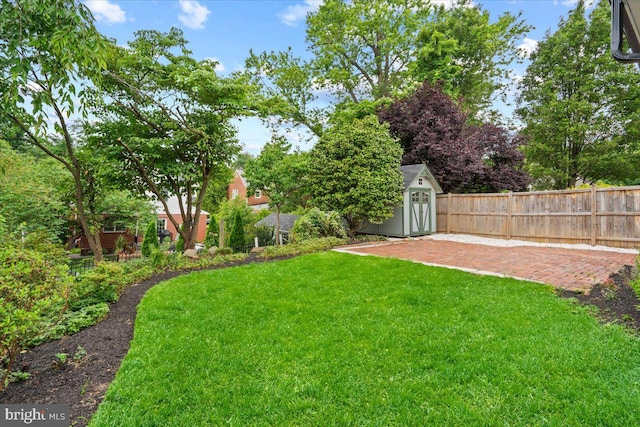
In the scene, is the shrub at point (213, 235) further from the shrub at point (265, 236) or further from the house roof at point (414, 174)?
the house roof at point (414, 174)

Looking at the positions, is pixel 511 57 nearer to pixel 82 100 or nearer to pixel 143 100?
pixel 143 100

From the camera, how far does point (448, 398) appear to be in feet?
7.24

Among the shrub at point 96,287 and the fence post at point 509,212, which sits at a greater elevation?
the fence post at point 509,212

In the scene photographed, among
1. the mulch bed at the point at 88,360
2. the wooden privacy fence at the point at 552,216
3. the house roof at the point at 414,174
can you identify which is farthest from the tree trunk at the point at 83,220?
the wooden privacy fence at the point at 552,216

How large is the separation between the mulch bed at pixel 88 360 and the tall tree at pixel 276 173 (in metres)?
8.47

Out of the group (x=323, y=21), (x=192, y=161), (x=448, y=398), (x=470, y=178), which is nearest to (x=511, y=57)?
(x=470, y=178)

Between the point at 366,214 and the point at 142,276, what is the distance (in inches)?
276

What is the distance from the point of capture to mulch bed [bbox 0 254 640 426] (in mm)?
2289

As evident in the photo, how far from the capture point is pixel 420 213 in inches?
478

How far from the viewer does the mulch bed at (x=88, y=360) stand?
229 cm

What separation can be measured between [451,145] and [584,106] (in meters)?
7.15

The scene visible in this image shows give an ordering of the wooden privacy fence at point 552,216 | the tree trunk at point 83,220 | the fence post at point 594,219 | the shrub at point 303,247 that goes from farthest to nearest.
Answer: the fence post at point 594,219, the wooden privacy fence at point 552,216, the shrub at point 303,247, the tree trunk at point 83,220

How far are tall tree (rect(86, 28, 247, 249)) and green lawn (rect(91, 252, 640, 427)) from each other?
439 cm

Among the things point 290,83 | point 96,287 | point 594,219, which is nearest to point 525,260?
point 594,219
